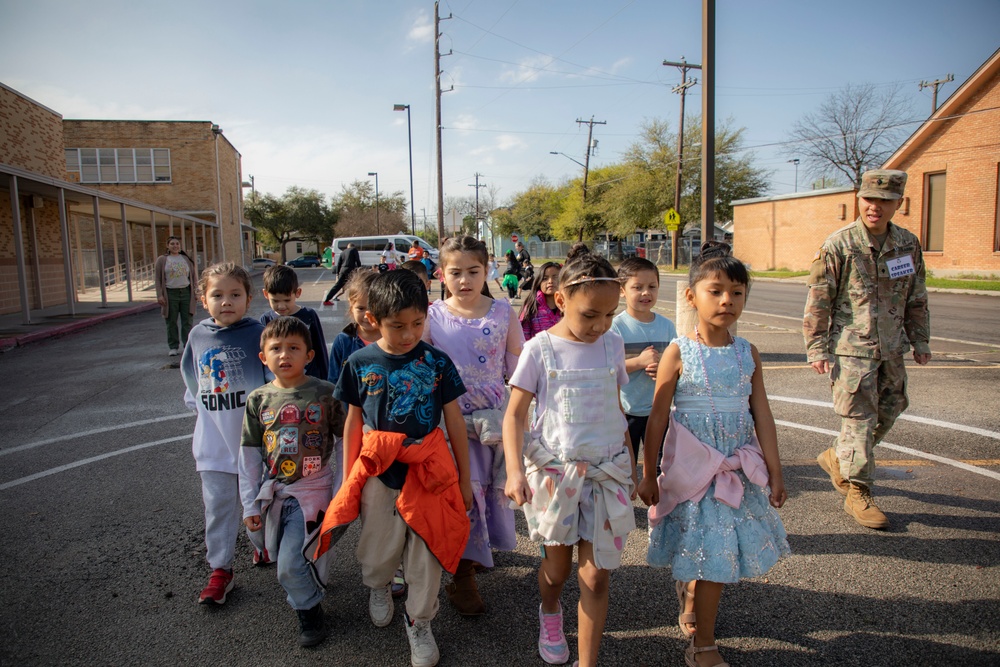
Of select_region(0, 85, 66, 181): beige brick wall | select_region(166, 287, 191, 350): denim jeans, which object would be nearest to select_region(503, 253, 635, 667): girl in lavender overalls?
select_region(166, 287, 191, 350): denim jeans

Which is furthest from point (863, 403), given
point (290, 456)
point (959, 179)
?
point (959, 179)

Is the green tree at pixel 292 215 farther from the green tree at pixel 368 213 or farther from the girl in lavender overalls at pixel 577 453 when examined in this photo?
Answer: the girl in lavender overalls at pixel 577 453

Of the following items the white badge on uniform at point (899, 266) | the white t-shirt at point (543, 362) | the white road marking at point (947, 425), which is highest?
the white badge on uniform at point (899, 266)

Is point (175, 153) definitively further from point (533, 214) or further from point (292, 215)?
point (533, 214)

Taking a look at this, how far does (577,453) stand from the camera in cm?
256

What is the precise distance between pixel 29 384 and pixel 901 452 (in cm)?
1042

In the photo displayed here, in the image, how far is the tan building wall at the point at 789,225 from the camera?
30.8 metres

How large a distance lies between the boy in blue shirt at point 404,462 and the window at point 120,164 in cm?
4136

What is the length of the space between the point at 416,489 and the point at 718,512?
1248mm

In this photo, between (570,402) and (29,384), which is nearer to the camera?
(570,402)

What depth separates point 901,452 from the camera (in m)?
5.14

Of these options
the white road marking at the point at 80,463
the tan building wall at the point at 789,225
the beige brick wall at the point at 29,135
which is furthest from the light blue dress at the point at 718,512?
the tan building wall at the point at 789,225

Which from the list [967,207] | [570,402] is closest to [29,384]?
[570,402]

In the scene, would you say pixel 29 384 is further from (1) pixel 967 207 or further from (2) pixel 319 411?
(1) pixel 967 207
